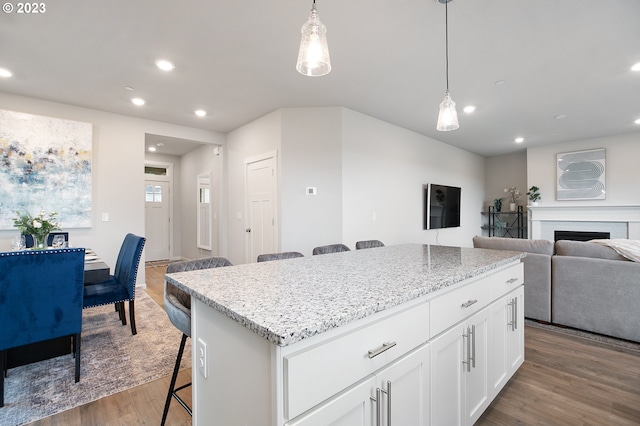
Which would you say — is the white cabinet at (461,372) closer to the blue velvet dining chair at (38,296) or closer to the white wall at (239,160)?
the blue velvet dining chair at (38,296)

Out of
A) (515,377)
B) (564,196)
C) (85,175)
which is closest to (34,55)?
(85,175)

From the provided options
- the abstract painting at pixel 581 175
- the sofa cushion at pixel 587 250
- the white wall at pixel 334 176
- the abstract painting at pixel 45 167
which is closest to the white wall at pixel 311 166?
the white wall at pixel 334 176

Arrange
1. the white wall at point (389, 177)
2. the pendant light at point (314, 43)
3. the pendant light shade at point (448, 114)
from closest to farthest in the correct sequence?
1. the pendant light at point (314, 43)
2. the pendant light shade at point (448, 114)
3. the white wall at point (389, 177)

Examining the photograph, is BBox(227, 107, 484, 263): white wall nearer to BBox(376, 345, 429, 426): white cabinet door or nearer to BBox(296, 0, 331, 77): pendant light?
BBox(296, 0, 331, 77): pendant light

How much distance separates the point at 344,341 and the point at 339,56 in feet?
8.97

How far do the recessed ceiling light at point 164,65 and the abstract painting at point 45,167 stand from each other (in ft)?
6.40

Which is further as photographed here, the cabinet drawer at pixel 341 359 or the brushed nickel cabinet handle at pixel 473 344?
the brushed nickel cabinet handle at pixel 473 344

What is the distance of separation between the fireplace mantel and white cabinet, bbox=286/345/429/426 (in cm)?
685

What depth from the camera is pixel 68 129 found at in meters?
3.94

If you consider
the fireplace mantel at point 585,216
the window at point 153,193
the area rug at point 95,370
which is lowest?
the area rug at point 95,370

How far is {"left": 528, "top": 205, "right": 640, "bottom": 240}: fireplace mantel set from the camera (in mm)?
5453

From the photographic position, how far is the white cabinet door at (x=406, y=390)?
984 millimetres

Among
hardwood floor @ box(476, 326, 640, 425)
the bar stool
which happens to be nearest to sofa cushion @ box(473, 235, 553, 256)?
hardwood floor @ box(476, 326, 640, 425)

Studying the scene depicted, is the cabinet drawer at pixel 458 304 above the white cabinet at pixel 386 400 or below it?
above
